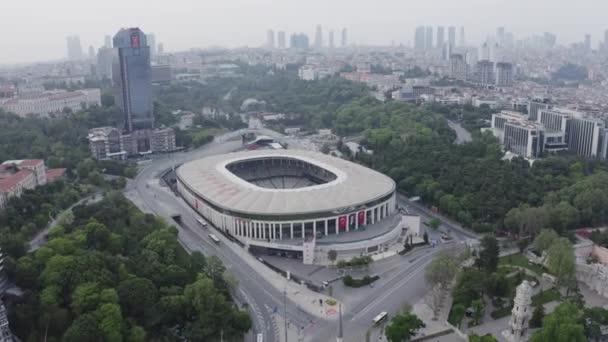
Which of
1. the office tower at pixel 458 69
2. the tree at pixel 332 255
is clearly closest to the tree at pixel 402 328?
the tree at pixel 332 255

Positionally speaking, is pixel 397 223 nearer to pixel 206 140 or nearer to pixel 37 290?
pixel 37 290

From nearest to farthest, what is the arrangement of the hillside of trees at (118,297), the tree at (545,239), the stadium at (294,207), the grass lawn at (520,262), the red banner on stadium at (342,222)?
1. the hillside of trees at (118,297)
2. the tree at (545,239)
3. the grass lawn at (520,262)
4. the stadium at (294,207)
5. the red banner on stadium at (342,222)

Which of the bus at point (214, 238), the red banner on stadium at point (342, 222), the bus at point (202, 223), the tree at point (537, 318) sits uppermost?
the red banner on stadium at point (342, 222)

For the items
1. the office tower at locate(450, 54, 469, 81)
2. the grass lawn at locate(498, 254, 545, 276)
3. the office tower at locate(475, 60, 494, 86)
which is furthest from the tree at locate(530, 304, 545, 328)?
the office tower at locate(450, 54, 469, 81)

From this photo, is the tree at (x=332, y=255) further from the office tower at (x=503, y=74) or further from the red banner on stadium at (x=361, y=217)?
the office tower at (x=503, y=74)

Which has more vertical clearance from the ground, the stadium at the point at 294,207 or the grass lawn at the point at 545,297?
the stadium at the point at 294,207

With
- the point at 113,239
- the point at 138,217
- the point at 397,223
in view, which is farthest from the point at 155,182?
the point at 397,223
